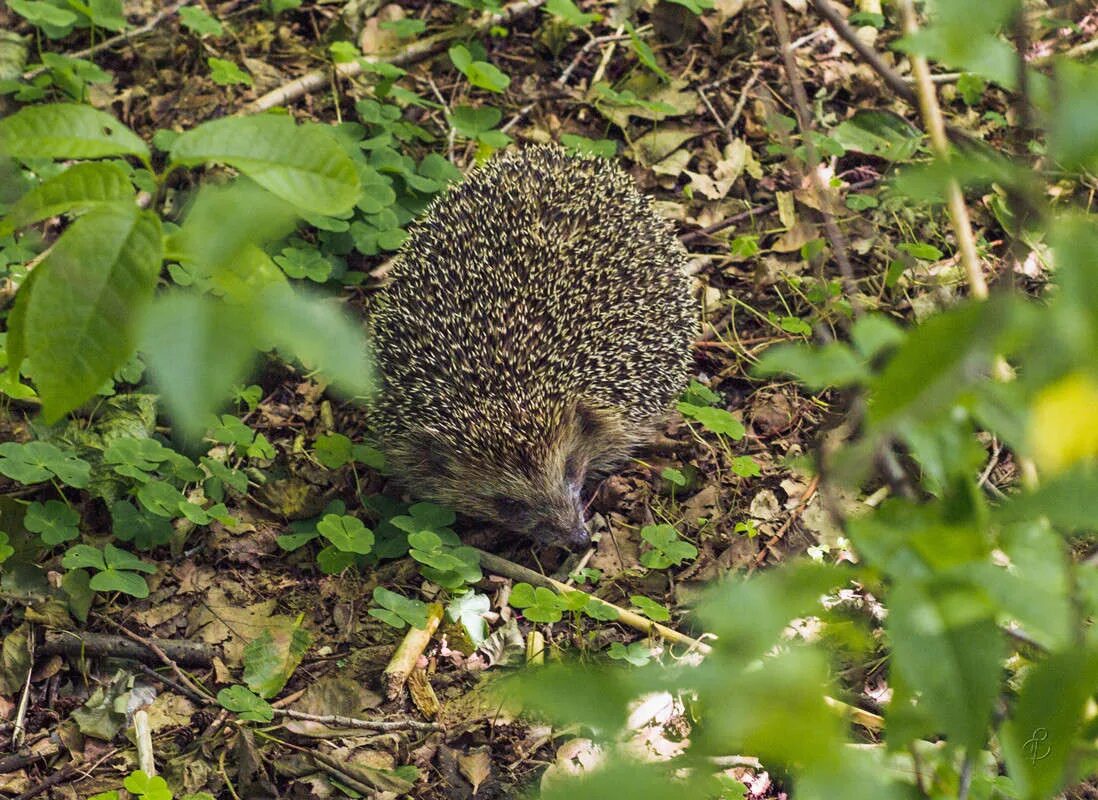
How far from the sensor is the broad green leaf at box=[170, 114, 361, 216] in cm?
203

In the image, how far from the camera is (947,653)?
1468 mm

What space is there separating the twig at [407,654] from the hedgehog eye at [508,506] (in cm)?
69

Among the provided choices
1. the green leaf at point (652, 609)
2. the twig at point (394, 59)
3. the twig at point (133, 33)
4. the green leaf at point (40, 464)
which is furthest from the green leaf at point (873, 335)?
the twig at point (133, 33)

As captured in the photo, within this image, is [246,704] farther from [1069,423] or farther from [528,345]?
[1069,423]

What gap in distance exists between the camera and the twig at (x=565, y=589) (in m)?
4.83

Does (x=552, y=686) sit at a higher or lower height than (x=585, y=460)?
higher

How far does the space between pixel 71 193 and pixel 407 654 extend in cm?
307

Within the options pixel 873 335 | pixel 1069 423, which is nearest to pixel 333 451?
pixel 873 335

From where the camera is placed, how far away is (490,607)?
16.7ft

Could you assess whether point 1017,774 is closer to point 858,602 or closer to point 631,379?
point 858,602

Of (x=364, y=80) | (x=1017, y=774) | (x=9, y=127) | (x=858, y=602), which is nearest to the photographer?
(x=1017, y=774)

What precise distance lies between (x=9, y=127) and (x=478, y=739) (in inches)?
122

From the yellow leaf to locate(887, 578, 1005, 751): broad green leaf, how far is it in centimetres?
37

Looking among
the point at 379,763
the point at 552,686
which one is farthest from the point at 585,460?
the point at 552,686
